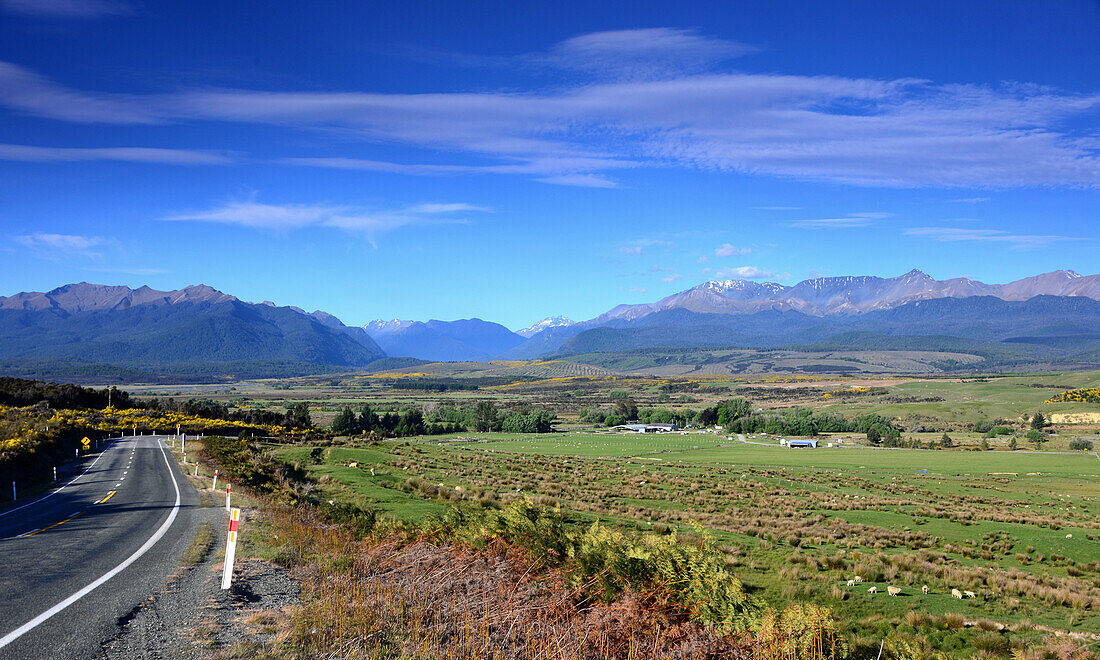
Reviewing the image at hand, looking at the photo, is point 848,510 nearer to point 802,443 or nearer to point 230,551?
point 230,551

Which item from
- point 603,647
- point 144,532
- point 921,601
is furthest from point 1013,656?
point 144,532

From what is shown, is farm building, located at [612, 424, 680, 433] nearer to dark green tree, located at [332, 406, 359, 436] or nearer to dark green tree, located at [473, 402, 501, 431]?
dark green tree, located at [473, 402, 501, 431]

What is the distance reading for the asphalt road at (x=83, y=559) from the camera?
8.13 metres

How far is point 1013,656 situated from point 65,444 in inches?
2179

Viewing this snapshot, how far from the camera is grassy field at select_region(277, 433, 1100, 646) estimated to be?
666 inches

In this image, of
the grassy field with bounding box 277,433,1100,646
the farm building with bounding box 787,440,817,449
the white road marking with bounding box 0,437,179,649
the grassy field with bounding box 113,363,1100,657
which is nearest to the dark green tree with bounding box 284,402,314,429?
the grassy field with bounding box 113,363,1100,657

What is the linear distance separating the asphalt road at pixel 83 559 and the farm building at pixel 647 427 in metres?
96.0

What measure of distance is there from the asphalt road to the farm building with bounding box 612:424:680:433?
95958mm

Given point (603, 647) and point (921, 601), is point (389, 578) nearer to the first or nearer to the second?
point (603, 647)

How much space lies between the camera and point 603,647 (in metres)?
8.65

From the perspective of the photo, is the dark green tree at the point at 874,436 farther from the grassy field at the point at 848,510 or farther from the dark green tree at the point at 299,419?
the dark green tree at the point at 299,419

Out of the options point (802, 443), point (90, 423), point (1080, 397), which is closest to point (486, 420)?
point (802, 443)

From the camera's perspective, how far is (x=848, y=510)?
31875 millimetres

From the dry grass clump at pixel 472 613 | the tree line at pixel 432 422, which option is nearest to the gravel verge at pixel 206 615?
the dry grass clump at pixel 472 613
